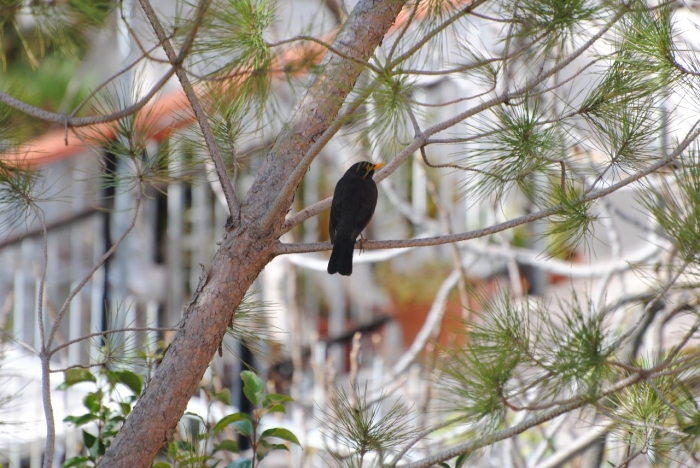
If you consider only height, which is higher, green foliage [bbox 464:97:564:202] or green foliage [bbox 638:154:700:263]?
green foliage [bbox 464:97:564:202]

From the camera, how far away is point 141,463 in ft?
4.31

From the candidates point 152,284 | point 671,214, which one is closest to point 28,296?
point 152,284

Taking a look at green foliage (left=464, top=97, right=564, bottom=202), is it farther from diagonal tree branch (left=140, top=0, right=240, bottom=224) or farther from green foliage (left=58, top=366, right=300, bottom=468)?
green foliage (left=58, top=366, right=300, bottom=468)

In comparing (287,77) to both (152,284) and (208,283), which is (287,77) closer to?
(208,283)

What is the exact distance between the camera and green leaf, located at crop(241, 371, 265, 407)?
5.27 ft

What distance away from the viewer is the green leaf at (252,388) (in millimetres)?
1605

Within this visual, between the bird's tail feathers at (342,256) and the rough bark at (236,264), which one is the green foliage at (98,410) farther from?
the bird's tail feathers at (342,256)

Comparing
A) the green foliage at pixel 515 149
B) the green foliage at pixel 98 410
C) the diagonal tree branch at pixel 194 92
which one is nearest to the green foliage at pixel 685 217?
the green foliage at pixel 515 149

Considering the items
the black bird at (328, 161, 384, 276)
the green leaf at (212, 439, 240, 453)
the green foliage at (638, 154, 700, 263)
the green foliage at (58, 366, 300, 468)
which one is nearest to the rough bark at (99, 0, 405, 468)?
the green foliage at (58, 366, 300, 468)

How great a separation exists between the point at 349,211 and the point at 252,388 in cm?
71

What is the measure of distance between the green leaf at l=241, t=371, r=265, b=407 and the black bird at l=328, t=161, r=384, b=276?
24.1 inches

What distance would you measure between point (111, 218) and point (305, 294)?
1.42 m

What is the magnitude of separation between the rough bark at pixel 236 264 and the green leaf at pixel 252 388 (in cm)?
25

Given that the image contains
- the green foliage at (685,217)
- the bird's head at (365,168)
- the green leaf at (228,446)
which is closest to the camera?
the green foliage at (685,217)
